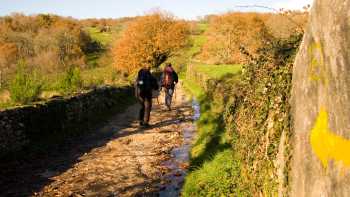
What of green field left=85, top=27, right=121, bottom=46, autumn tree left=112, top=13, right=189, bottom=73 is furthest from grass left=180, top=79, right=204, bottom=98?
green field left=85, top=27, right=121, bottom=46

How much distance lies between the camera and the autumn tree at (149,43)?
1781 inches

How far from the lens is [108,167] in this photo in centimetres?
884

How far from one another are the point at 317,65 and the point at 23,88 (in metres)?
11.3

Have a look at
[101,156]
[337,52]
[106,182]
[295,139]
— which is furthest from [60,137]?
[337,52]

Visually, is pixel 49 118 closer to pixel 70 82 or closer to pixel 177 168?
pixel 177 168

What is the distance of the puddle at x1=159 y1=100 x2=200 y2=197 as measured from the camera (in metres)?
7.54

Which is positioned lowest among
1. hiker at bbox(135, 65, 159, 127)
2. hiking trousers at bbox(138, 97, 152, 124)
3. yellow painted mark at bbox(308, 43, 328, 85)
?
hiking trousers at bbox(138, 97, 152, 124)

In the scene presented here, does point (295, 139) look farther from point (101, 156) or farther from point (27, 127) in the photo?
point (27, 127)

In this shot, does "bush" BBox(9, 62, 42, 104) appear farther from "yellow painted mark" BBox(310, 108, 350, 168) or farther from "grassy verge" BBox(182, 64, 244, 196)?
"yellow painted mark" BBox(310, 108, 350, 168)

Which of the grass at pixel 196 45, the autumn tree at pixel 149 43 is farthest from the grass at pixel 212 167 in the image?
the grass at pixel 196 45

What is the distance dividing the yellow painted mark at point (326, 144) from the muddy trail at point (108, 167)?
455cm

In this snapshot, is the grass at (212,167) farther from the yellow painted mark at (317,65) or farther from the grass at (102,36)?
the grass at (102,36)

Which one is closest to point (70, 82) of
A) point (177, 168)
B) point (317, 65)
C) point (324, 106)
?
point (177, 168)

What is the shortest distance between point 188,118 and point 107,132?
12.5ft
